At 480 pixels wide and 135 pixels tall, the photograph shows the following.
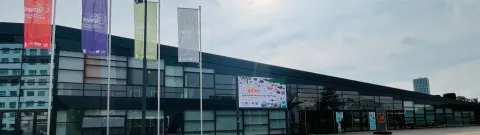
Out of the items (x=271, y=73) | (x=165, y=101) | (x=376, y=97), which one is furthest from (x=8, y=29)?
(x=376, y=97)

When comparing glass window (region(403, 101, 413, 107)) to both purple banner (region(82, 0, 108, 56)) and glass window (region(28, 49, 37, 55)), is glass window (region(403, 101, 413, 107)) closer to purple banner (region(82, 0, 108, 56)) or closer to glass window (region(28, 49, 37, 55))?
purple banner (region(82, 0, 108, 56))

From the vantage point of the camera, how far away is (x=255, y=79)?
2683cm

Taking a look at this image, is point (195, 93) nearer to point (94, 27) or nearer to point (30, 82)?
point (94, 27)

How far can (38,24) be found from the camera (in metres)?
19.2

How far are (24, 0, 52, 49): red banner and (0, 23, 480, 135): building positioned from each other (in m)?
3.55

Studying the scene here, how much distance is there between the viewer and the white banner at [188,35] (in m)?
23.4

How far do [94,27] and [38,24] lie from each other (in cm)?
271

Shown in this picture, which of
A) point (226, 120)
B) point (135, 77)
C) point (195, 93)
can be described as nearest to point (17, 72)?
point (135, 77)

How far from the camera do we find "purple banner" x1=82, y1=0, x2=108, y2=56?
20.8 meters

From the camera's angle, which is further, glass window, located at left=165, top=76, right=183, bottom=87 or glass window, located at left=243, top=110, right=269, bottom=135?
glass window, located at left=243, top=110, right=269, bottom=135

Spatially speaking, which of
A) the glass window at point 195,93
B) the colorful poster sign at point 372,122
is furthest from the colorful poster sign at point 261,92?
the colorful poster sign at point 372,122

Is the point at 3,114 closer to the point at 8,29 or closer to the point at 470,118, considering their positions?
the point at 8,29

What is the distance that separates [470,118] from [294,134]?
111ft

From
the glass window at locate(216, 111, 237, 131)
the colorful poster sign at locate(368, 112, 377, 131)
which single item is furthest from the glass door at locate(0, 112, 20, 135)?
the colorful poster sign at locate(368, 112, 377, 131)
